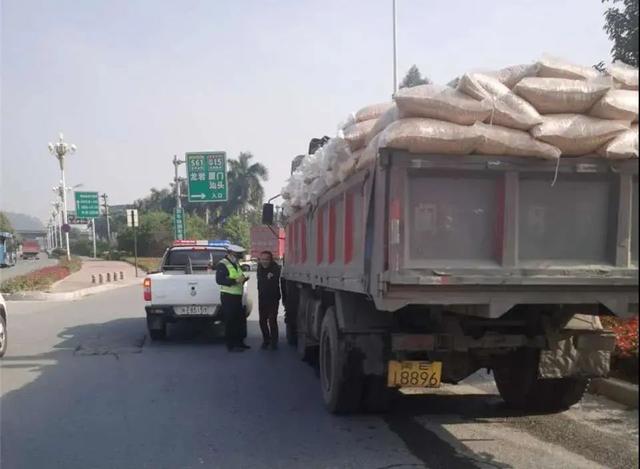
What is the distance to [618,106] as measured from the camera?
3.55 meters

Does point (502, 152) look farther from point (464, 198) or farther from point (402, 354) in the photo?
point (402, 354)

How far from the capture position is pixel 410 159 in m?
3.59

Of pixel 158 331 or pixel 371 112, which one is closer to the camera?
pixel 371 112

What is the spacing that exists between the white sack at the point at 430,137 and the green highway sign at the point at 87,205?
133ft

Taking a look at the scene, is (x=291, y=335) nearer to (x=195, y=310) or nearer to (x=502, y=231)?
(x=195, y=310)

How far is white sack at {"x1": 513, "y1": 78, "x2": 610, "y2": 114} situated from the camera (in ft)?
11.9

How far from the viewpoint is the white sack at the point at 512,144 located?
11.7 feet

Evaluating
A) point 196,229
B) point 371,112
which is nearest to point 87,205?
point 196,229

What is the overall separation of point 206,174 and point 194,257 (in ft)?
47.9

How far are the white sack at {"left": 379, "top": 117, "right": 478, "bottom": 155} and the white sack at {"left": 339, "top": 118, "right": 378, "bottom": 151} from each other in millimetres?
809

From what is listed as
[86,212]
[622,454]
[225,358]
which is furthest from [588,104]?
[86,212]

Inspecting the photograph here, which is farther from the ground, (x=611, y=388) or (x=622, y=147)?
(x=622, y=147)

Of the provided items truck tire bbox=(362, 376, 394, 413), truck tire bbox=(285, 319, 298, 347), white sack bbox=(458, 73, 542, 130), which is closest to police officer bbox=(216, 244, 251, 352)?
truck tire bbox=(285, 319, 298, 347)

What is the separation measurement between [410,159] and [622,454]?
2695 millimetres
